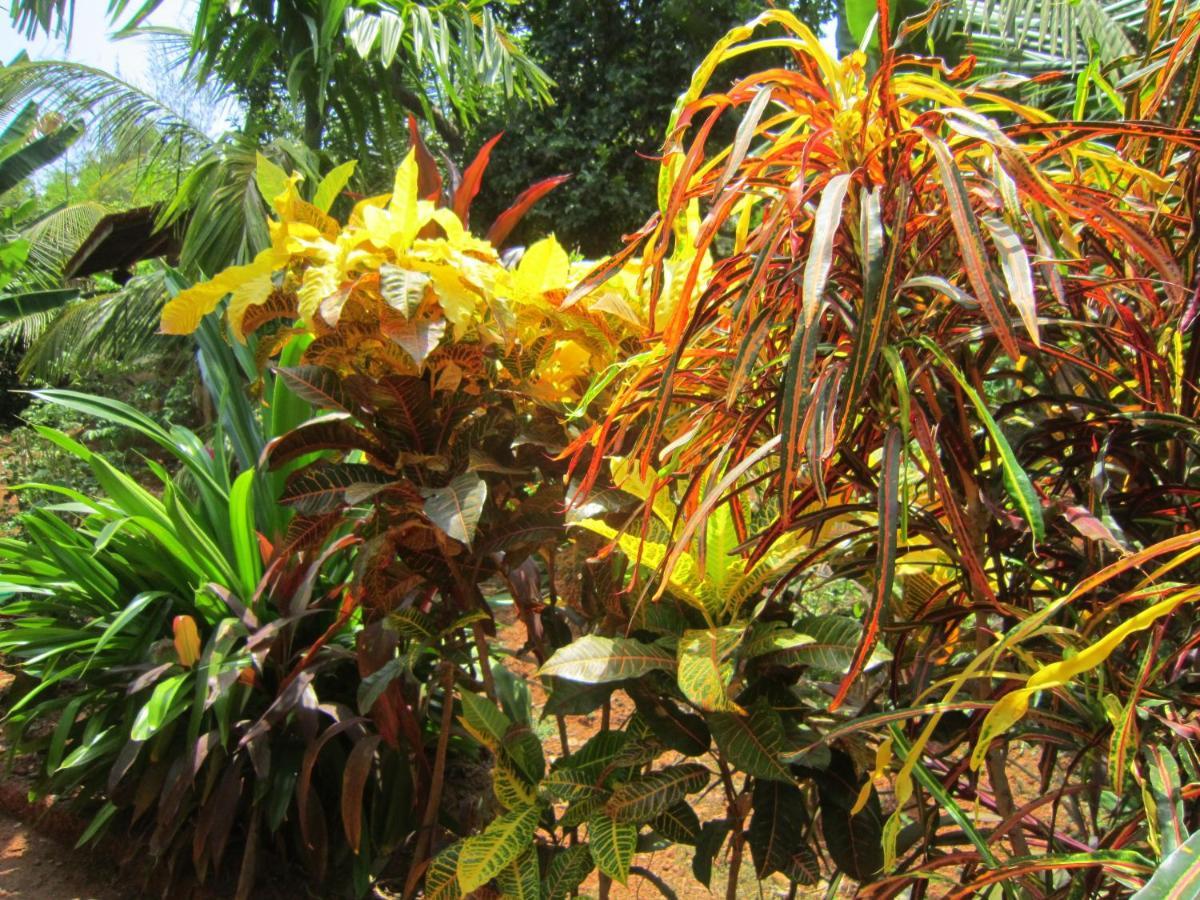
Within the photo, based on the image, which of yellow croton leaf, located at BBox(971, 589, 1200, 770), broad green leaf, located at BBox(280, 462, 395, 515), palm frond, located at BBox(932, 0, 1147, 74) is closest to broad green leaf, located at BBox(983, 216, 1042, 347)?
yellow croton leaf, located at BBox(971, 589, 1200, 770)

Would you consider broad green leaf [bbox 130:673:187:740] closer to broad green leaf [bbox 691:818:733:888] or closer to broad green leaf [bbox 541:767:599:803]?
broad green leaf [bbox 541:767:599:803]

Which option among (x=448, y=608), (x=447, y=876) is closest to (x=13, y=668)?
(x=448, y=608)

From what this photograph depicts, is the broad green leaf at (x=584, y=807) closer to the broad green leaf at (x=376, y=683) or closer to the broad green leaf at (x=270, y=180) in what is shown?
the broad green leaf at (x=376, y=683)

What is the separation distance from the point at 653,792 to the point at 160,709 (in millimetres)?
1037

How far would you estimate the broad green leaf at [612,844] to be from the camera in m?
1.14

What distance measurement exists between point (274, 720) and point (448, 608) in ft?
1.48

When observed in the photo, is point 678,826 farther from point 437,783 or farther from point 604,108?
point 604,108

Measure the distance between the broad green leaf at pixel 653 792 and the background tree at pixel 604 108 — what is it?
7.51m

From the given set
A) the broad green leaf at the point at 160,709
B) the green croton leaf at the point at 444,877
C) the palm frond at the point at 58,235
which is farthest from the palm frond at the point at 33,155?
the green croton leaf at the point at 444,877

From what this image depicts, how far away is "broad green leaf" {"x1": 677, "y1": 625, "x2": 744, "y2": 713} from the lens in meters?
1.01

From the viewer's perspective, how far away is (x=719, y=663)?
107 cm

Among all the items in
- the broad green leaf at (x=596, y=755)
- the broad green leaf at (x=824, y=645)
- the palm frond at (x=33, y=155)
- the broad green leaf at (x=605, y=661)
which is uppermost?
the palm frond at (x=33, y=155)

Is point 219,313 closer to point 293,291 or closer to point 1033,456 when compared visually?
point 293,291

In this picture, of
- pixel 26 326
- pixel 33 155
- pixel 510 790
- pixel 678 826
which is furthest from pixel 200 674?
pixel 26 326
